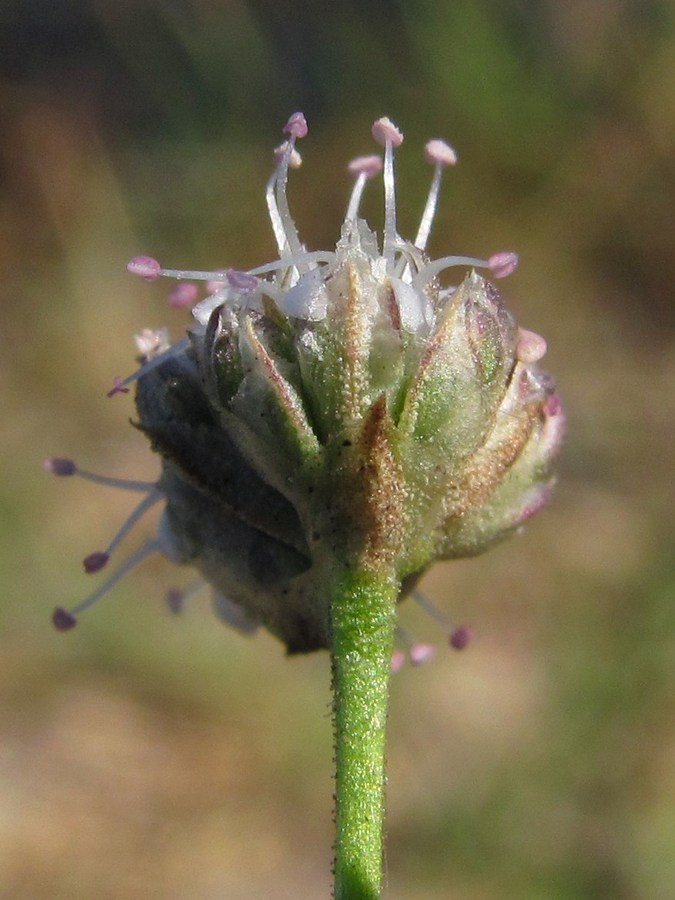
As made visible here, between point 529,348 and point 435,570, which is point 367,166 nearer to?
point 529,348

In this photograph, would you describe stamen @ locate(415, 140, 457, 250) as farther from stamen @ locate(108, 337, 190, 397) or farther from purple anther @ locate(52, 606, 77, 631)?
purple anther @ locate(52, 606, 77, 631)

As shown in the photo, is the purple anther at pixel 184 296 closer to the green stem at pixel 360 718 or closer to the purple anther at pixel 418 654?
the green stem at pixel 360 718

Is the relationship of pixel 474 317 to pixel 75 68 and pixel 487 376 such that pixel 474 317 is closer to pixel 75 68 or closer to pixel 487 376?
pixel 487 376

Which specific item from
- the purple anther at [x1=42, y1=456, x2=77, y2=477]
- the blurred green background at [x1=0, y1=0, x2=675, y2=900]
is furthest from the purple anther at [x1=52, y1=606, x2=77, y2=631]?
the blurred green background at [x1=0, y1=0, x2=675, y2=900]

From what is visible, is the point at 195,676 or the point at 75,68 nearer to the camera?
the point at 195,676

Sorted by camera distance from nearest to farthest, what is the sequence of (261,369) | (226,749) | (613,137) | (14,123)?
(261,369), (226,749), (613,137), (14,123)

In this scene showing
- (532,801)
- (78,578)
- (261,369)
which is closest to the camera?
(261,369)

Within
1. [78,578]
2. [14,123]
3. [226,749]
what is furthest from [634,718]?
[14,123]
